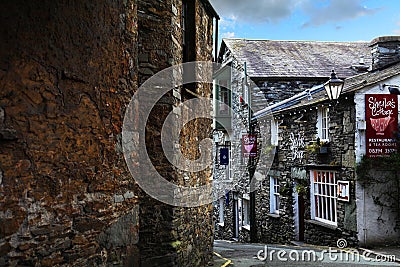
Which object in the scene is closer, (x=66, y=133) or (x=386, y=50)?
(x=66, y=133)

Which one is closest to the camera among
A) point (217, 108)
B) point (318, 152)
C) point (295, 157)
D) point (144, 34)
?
point (144, 34)

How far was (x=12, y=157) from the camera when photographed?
347cm

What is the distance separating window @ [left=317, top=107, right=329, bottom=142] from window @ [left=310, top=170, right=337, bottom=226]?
3.16ft

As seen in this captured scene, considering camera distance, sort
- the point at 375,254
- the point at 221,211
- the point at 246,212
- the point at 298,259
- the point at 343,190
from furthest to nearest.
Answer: the point at 221,211 < the point at 246,212 < the point at 343,190 < the point at 375,254 < the point at 298,259

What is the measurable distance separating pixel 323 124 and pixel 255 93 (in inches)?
241

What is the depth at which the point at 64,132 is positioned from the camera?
13.1ft

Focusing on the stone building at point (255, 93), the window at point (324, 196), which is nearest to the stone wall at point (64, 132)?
the window at point (324, 196)

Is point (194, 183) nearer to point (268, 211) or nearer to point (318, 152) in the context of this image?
point (318, 152)

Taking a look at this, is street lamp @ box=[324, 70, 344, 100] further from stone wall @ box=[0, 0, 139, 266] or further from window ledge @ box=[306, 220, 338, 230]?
stone wall @ box=[0, 0, 139, 266]

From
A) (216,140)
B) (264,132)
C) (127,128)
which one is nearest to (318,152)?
(264,132)

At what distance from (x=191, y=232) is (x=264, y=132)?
9.73m

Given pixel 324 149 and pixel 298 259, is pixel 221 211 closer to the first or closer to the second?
pixel 324 149

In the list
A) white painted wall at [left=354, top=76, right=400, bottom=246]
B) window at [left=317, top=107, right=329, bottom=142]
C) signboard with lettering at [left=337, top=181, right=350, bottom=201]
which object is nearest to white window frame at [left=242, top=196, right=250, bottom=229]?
window at [left=317, top=107, right=329, bottom=142]

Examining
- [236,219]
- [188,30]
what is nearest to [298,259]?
[188,30]
